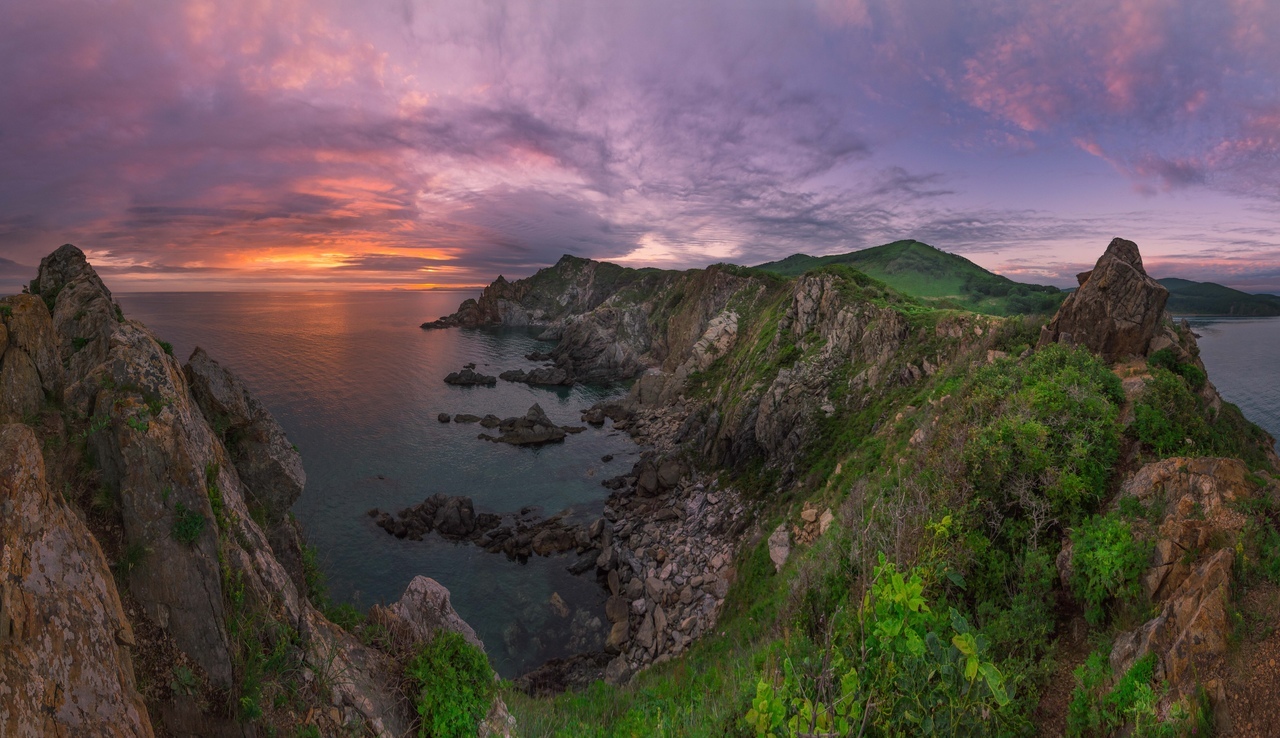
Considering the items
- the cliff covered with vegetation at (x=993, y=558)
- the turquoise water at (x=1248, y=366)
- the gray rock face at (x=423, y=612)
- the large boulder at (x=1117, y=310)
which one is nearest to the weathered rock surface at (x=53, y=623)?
the gray rock face at (x=423, y=612)

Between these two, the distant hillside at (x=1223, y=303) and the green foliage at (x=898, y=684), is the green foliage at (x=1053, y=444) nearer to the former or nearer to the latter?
the green foliage at (x=898, y=684)

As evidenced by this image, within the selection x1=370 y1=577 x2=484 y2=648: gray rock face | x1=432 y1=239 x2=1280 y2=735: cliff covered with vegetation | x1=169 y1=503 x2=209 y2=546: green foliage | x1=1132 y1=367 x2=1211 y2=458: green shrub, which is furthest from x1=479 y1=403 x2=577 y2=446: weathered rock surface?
x1=1132 y1=367 x2=1211 y2=458: green shrub

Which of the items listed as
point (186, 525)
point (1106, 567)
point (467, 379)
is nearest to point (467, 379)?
point (467, 379)

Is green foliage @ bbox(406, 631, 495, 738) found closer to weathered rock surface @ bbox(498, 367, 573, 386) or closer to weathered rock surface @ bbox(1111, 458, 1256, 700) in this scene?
weathered rock surface @ bbox(1111, 458, 1256, 700)

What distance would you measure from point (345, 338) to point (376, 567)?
103 m

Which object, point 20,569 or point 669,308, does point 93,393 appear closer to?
point 20,569

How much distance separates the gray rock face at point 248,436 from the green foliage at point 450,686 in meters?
7.07

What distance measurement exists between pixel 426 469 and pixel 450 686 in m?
35.4

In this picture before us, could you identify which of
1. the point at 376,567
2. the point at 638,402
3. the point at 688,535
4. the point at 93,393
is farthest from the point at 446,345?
the point at 93,393

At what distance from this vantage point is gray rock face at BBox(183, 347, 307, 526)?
14.2m

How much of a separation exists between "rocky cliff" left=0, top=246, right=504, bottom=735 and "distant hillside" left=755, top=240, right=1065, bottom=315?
178ft

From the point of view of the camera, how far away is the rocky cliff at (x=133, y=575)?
21.5 ft

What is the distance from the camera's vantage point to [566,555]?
101 ft

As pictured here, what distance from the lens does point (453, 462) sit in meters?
44.5
